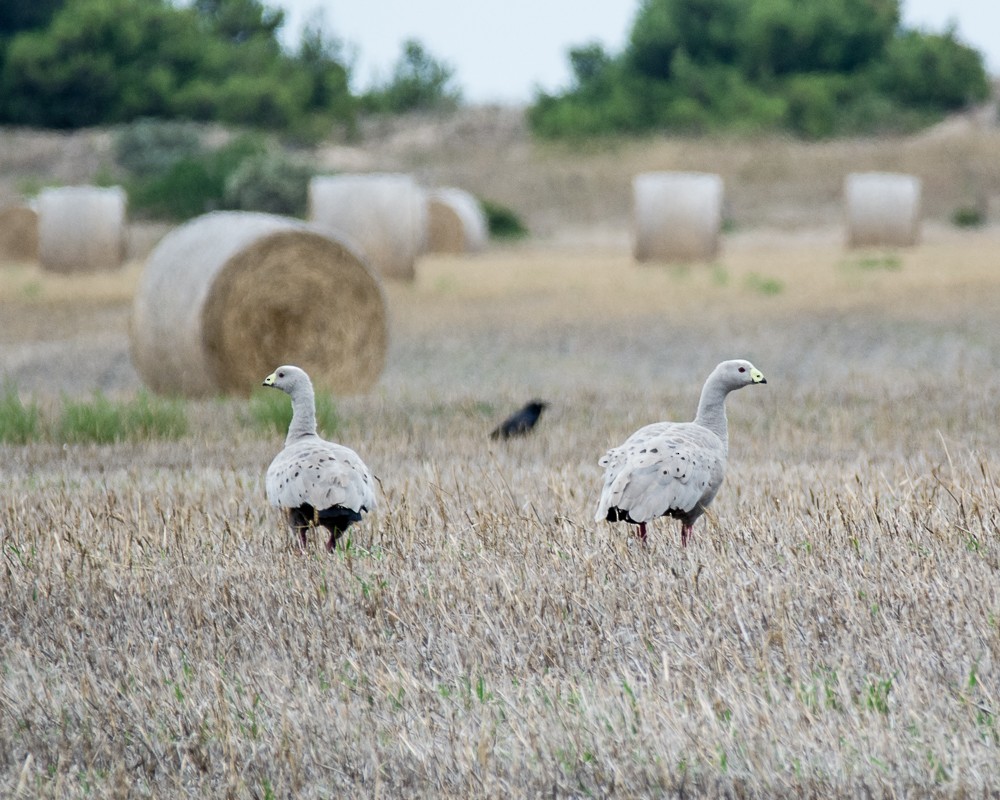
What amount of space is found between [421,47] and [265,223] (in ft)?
183

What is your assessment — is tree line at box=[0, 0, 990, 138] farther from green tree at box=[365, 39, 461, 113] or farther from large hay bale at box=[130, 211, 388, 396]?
large hay bale at box=[130, 211, 388, 396]

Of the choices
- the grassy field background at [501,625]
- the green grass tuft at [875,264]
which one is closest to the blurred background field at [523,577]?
→ the grassy field background at [501,625]

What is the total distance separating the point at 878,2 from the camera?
5722cm

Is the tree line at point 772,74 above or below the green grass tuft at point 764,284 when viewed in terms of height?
above

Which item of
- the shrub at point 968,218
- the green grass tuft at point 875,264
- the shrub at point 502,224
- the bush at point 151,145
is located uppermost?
the bush at point 151,145

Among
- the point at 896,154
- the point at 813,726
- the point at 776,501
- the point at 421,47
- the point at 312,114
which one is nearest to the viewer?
the point at 813,726

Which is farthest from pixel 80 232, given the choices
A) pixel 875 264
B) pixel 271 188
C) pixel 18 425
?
pixel 18 425

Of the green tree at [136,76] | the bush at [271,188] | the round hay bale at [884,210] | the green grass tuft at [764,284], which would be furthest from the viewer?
the green tree at [136,76]

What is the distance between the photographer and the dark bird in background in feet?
28.8

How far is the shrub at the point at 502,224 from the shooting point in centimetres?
3694

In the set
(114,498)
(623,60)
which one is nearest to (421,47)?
(623,60)

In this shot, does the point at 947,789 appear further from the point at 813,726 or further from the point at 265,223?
the point at 265,223

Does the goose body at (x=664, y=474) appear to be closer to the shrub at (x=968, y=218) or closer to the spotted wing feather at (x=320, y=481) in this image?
the spotted wing feather at (x=320, y=481)

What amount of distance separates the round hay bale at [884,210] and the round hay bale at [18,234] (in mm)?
15281
